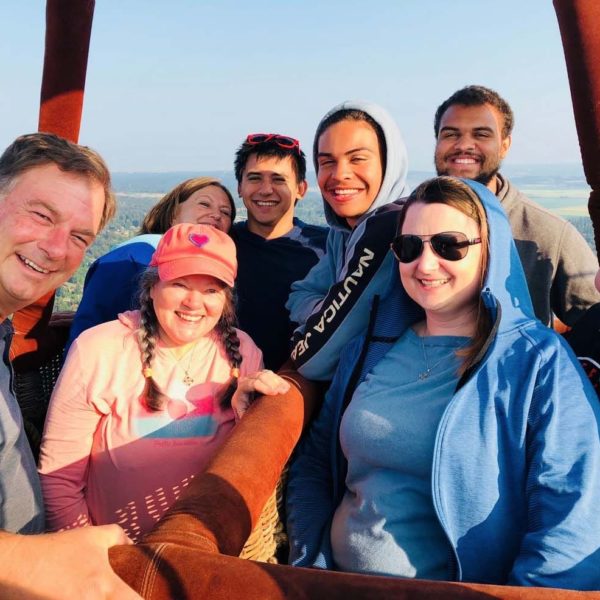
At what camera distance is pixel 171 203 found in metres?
3.75

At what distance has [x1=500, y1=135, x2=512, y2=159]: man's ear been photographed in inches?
144

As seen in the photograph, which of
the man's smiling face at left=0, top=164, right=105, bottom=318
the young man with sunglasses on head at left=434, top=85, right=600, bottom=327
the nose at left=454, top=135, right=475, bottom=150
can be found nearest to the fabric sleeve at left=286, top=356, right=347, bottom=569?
the man's smiling face at left=0, top=164, right=105, bottom=318

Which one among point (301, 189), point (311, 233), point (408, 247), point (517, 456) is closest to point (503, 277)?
point (408, 247)

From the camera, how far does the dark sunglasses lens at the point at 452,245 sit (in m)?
1.91

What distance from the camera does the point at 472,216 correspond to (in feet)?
6.36

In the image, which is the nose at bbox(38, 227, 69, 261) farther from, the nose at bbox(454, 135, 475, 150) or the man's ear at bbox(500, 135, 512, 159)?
the man's ear at bbox(500, 135, 512, 159)

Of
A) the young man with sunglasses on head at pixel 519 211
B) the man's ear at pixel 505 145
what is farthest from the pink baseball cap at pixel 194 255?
the man's ear at pixel 505 145

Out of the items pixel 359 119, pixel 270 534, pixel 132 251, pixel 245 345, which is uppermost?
pixel 359 119

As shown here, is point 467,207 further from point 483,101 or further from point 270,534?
point 483,101

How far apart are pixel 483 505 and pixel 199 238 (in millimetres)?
1347

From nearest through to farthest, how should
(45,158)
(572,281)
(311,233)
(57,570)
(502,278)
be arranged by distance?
(57,570)
(502,278)
(45,158)
(572,281)
(311,233)

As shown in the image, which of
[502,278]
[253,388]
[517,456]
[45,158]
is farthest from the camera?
[253,388]

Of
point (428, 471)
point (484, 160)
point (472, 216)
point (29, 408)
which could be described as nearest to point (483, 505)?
point (428, 471)

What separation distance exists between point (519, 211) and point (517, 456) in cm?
202
